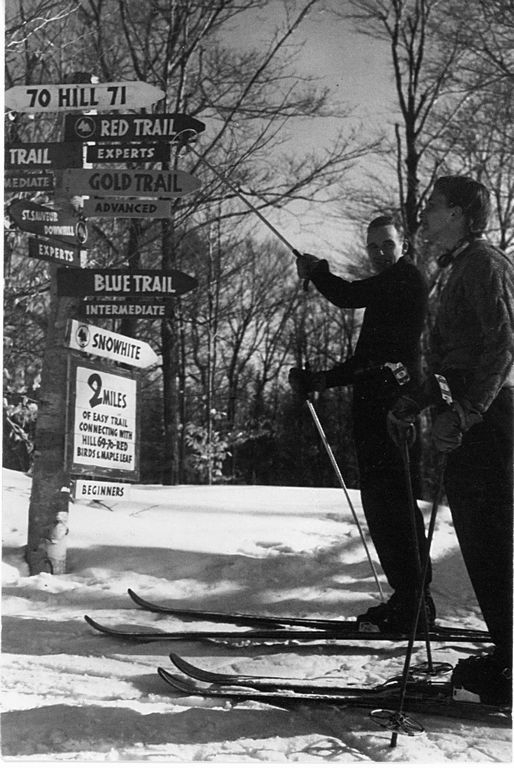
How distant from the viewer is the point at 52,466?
3684mm

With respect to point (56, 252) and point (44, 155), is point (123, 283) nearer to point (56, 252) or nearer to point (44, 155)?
point (56, 252)

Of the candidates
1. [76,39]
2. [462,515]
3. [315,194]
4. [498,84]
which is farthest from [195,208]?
[462,515]

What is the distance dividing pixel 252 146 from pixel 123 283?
106 cm

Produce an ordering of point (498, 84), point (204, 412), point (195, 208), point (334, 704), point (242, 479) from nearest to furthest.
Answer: point (334, 704)
point (498, 84)
point (195, 208)
point (204, 412)
point (242, 479)

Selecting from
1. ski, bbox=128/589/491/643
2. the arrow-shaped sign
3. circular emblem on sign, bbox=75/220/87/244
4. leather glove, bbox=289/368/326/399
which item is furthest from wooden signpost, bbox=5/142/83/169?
ski, bbox=128/589/491/643

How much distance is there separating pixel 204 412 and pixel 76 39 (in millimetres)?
2752

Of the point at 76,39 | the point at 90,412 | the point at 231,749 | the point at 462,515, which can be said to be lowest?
the point at 231,749

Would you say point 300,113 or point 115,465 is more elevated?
point 300,113

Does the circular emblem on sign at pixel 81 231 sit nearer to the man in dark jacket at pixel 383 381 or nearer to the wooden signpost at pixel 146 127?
the wooden signpost at pixel 146 127

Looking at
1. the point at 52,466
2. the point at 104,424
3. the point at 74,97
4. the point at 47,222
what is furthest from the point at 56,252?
the point at 52,466

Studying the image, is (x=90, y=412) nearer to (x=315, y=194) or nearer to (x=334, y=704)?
(x=315, y=194)

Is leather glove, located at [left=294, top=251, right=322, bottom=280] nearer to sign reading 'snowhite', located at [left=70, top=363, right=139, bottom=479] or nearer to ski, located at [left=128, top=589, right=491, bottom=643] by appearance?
sign reading 'snowhite', located at [left=70, top=363, right=139, bottom=479]

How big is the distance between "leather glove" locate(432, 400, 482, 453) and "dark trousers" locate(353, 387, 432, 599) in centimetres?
94

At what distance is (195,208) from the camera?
161 inches
